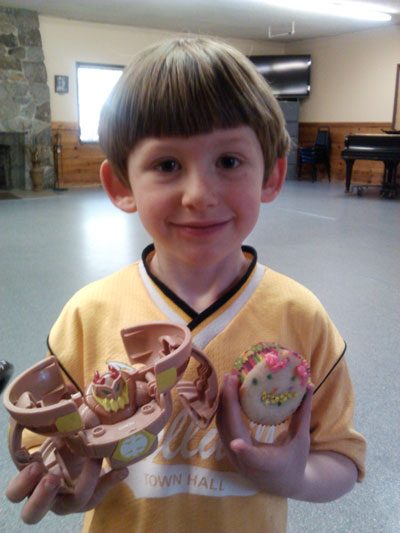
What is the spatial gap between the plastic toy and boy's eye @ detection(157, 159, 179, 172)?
0.19 meters

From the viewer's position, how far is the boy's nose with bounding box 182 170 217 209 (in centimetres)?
56

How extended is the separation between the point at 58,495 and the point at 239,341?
0.95 ft

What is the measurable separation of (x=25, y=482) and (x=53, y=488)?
27 millimetres

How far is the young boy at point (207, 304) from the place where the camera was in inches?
22.7

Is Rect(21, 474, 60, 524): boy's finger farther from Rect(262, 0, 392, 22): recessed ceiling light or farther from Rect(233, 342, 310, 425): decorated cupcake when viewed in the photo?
Rect(262, 0, 392, 22): recessed ceiling light

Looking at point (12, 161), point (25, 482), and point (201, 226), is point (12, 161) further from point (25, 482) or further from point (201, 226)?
point (25, 482)

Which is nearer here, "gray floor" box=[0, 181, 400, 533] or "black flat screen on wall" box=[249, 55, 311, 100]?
"gray floor" box=[0, 181, 400, 533]

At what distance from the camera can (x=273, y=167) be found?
2.36ft

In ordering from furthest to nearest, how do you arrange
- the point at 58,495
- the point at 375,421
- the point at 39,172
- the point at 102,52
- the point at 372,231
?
the point at 102,52
the point at 39,172
the point at 372,231
the point at 375,421
the point at 58,495

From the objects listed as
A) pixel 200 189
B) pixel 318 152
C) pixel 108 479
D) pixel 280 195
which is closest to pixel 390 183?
pixel 280 195

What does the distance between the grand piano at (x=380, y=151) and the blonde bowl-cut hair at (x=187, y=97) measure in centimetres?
647

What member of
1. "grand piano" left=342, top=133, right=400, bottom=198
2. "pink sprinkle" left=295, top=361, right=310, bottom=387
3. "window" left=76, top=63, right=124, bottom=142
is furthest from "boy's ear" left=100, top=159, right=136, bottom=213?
"window" left=76, top=63, right=124, bottom=142

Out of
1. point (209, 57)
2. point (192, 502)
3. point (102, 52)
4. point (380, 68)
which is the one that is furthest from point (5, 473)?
point (380, 68)

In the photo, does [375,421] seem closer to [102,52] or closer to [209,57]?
[209,57]
